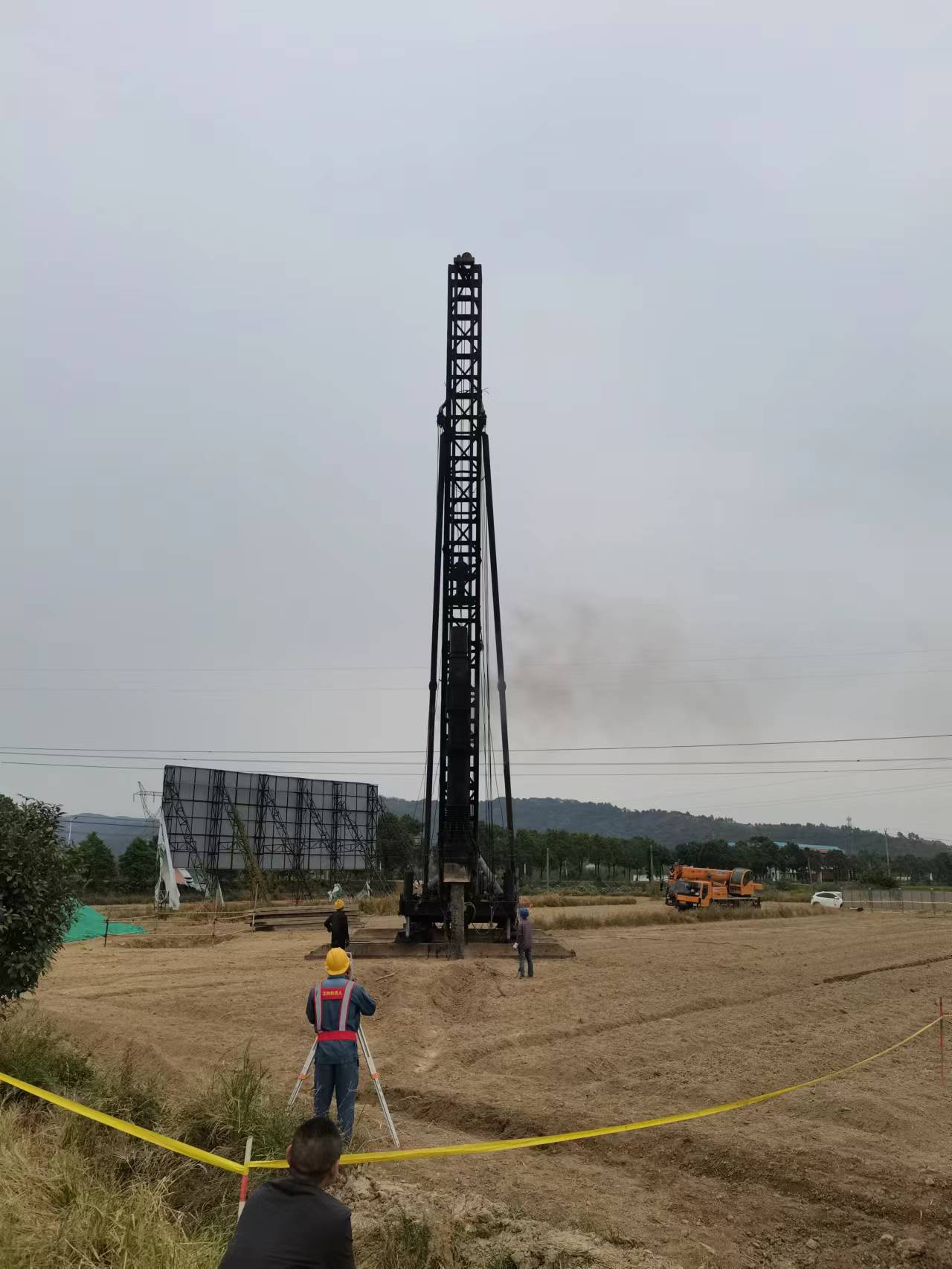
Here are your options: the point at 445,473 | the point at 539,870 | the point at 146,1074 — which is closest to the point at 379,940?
the point at 445,473

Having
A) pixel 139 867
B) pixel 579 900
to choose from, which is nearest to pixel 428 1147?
pixel 579 900

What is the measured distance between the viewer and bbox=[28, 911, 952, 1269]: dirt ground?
6879 millimetres

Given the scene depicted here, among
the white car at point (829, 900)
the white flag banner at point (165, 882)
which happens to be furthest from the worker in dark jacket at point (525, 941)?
the white car at point (829, 900)

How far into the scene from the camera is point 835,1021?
15.5 metres

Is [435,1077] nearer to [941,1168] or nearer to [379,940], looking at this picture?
[941,1168]

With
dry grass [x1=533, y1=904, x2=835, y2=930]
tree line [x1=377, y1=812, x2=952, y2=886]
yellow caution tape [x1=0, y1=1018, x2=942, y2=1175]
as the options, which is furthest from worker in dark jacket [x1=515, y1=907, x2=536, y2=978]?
tree line [x1=377, y1=812, x2=952, y2=886]

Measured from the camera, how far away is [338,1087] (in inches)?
322

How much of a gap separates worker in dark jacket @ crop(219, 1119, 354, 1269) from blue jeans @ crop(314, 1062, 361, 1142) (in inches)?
182

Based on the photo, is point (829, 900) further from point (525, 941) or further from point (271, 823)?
point (525, 941)

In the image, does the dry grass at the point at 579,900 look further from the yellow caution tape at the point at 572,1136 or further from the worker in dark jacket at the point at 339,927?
the yellow caution tape at the point at 572,1136

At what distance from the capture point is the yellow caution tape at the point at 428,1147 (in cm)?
581

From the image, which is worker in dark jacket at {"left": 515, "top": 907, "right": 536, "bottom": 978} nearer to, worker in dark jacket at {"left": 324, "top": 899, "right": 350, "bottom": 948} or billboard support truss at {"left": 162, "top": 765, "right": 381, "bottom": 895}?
worker in dark jacket at {"left": 324, "top": 899, "right": 350, "bottom": 948}

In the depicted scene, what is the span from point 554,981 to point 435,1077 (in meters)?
8.74

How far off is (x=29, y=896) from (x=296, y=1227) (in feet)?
24.9
